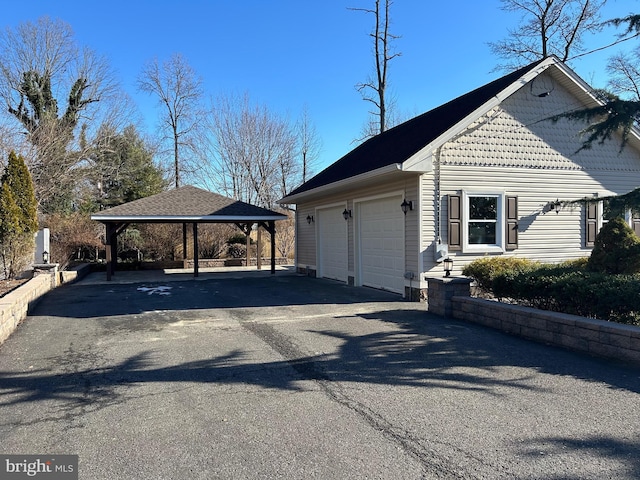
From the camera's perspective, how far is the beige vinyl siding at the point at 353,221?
9.88 m

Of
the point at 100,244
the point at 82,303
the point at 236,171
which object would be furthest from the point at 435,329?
the point at 236,171

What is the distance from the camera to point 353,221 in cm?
1268

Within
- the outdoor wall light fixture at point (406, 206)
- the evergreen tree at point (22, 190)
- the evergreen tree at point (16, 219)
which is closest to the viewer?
the outdoor wall light fixture at point (406, 206)

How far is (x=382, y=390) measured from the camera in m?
4.31

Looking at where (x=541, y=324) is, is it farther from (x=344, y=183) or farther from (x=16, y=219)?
(x=16, y=219)

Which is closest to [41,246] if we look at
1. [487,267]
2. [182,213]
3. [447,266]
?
[182,213]

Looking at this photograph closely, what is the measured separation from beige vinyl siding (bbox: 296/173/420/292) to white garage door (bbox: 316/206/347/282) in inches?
12.7

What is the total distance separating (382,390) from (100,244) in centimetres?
1938

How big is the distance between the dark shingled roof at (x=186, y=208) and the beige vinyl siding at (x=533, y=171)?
8631mm

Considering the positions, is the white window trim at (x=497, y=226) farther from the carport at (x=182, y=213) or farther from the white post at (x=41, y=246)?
the white post at (x=41, y=246)

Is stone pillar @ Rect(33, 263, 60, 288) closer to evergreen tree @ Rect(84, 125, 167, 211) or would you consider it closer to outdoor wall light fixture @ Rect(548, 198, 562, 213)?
evergreen tree @ Rect(84, 125, 167, 211)

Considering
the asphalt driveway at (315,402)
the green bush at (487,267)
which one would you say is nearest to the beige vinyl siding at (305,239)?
the green bush at (487,267)

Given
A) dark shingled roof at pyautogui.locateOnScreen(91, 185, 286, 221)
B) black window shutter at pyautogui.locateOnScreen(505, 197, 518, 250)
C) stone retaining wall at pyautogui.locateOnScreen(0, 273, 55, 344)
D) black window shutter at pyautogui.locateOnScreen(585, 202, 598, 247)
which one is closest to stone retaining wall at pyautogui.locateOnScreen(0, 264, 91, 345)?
stone retaining wall at pyautogui.locateOnScreen(0, 273, 55, 344)

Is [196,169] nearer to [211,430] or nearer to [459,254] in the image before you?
[459,254]
